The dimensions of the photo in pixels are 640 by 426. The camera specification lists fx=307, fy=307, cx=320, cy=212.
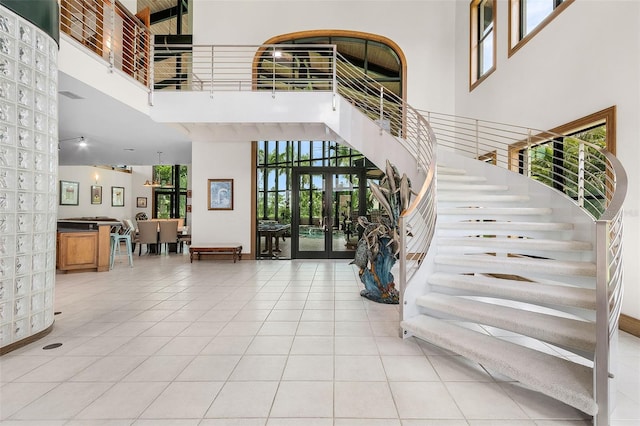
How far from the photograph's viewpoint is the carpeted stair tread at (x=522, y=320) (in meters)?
2.07

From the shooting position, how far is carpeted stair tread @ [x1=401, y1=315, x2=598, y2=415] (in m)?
1.82

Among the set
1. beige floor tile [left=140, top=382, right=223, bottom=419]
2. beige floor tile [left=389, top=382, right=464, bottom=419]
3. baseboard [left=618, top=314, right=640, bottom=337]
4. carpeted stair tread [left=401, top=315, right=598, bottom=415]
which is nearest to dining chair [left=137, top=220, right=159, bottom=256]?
beige floor tile [left=140, top=382, right=223, bottom=419]

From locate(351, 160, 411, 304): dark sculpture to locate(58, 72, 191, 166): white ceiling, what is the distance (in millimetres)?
4318

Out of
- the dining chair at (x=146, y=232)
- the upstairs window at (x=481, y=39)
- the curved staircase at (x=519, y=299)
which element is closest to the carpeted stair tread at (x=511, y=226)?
the curved staircase at (x=519, y=299)

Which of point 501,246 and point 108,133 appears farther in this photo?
point 108,133

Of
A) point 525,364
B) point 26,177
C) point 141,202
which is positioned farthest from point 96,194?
point 525,364

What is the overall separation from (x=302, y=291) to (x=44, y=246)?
10.3 ft

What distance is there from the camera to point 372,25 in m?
7.67

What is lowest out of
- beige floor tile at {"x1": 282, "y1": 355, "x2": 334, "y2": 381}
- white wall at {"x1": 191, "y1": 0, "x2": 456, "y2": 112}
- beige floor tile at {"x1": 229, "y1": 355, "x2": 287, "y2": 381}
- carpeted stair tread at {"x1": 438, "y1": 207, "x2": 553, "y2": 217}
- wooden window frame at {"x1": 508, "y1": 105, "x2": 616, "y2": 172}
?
beige floor tile at {"x1": 229, "y1": 355, "x2": 287, "y2": 381}

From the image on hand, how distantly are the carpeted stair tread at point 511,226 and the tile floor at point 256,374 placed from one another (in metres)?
1.21

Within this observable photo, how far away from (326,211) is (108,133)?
520 cm

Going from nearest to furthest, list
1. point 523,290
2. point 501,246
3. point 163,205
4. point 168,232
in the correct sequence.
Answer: point 523,290 → point 501,246 → point 168,232 → point 163,205

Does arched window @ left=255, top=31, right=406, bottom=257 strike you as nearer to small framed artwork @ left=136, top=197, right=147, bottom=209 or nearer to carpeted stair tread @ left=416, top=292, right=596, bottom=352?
carpeted stair tread @ left=416, top=292, right=596, bottom=352

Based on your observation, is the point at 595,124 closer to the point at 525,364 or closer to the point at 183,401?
the point at 525,364
